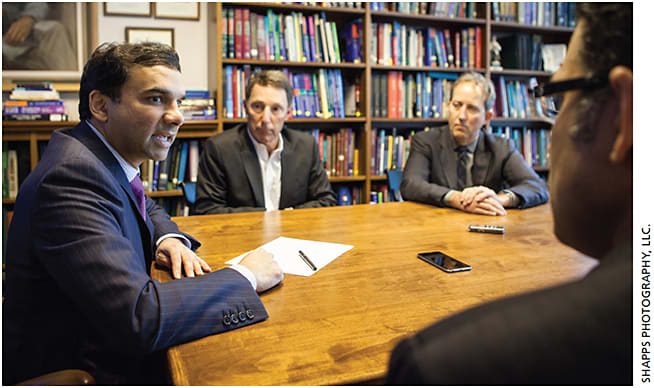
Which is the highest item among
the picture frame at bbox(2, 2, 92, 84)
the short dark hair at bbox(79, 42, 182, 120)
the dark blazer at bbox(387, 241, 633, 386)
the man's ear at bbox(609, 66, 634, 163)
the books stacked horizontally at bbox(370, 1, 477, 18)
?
the books stacked horizontally at bbox(370, 1, 477, 18)

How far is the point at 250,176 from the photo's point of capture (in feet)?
8.11

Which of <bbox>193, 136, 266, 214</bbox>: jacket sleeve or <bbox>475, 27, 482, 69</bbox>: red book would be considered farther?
<bbox>475, 27, 482, 69</bbox>: red book

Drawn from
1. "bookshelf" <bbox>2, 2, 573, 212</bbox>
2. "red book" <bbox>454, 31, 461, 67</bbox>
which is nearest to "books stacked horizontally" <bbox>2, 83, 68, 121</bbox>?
"bookshelf" <bbox>2, 2, 573, 212</bbox>

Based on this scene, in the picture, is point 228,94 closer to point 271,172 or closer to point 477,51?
point 271,172

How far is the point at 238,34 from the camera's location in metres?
3.27

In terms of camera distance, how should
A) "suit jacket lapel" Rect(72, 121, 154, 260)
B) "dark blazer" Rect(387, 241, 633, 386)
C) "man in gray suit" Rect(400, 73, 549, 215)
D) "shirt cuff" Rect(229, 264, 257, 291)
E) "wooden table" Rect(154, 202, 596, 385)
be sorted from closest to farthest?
"dark blazer" Rect(387, 241, 633, 386) → "wooden table" Rect(154, 202, 596, 385) → "shirt cuff" Rect(229, 264, 257, 291) → "suit jacket lapel" Rect(72, 121, 154, 260) → "man in gray suit" Rect(400, 73, 549, 215)

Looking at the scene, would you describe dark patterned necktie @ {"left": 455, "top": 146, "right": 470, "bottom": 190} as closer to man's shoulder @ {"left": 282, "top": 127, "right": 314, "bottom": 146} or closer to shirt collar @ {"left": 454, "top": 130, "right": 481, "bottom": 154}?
shirt collar @ {"left": 454, "top": 130, "right": 481, "bottom": 154}

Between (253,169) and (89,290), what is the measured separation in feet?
5.29

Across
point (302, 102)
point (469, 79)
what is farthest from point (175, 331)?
point (302, 102)

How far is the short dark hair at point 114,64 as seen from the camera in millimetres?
1273

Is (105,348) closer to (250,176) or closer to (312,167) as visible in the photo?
(250,176)

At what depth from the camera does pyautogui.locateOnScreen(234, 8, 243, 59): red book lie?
3.25 meters

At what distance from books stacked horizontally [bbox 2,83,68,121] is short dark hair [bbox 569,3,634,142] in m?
3.27

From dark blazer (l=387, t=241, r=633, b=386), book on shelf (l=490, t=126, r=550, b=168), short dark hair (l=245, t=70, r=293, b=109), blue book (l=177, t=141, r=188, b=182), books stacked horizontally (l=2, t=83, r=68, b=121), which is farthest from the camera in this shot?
book on shelf (l=490, t=126, r=550, b=168)
